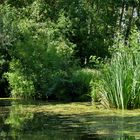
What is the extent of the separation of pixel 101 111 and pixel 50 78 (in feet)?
21.2

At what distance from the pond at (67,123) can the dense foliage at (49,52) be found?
1.76 meters

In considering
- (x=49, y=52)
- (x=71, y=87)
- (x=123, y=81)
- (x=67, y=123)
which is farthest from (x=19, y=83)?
(x=67, y=123)

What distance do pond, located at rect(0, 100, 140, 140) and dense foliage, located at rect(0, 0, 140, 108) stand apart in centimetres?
176

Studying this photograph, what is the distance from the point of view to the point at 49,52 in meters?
21.4

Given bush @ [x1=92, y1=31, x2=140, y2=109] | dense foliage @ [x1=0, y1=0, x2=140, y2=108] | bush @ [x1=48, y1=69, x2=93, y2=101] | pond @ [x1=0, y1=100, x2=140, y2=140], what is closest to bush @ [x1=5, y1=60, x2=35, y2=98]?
dense foliage @ [x1=0, y1=0, x2=140, y2=108]

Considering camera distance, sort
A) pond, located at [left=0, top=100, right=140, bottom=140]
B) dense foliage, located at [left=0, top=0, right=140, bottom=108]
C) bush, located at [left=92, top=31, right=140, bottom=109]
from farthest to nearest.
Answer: dense foliage, located at [left=0, top=0, right=140, bottom=108] < bush, located at [left=92, top=31, right=140, bottom=109] < pond, located at [left=0, top=100, right=140, bottom=140]

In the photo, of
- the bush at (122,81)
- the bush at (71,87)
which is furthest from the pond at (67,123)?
the bush at (71,87)

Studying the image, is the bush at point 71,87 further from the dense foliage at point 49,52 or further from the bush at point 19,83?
the bush at point 19,83

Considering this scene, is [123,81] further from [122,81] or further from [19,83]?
[19,83]

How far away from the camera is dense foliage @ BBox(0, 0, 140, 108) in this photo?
19750 mm

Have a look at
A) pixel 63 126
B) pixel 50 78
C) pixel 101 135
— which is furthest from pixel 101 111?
pixel 50 78

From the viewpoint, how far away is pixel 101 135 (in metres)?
9.70

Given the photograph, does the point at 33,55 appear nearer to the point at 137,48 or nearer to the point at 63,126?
the point at 137,48

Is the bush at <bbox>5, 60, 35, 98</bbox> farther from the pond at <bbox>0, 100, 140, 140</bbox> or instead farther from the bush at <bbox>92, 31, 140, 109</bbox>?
the bush at <bbox>92, 31, 140, 109</bbox>
